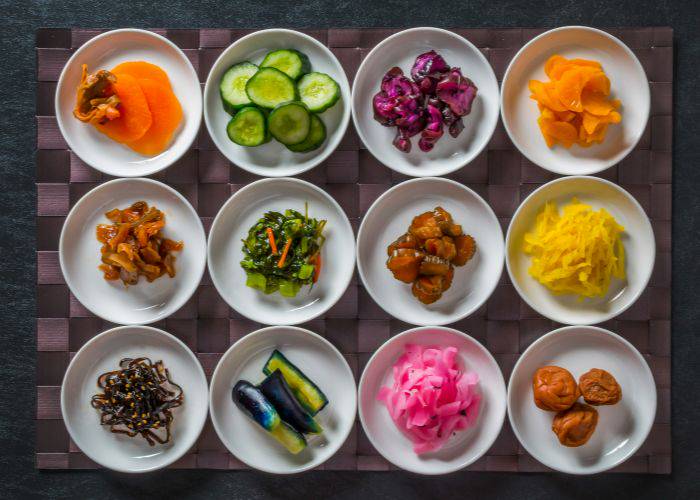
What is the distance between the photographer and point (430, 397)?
2209 mm

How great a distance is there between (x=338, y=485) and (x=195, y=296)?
875 mm

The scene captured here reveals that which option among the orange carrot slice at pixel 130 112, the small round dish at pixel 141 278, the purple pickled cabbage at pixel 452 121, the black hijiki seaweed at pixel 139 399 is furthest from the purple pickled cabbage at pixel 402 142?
the black hijiki seaweed at pixel 139 399

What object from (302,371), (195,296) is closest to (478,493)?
(302,371)

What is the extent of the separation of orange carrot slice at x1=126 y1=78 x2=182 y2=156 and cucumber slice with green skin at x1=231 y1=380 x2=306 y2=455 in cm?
91

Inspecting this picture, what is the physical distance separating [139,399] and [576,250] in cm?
158

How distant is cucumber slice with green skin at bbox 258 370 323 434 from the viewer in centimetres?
228

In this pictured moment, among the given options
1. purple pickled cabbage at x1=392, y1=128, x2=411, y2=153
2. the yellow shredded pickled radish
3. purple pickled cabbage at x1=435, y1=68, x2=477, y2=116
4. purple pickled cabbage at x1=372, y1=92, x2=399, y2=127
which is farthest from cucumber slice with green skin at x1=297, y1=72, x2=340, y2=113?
the yellow shredded pickled radish

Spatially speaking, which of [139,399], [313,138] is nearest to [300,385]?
[139,399]

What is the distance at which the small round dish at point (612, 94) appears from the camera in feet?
7.64

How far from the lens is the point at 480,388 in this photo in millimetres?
2375

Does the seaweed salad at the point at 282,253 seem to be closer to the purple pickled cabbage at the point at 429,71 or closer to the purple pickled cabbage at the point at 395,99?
the purple pickled cabbage at the point at 395,99

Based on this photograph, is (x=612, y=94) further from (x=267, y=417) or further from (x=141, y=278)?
(x=141, y=278)

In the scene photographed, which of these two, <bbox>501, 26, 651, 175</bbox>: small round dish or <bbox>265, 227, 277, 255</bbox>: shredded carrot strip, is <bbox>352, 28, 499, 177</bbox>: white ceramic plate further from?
<bbox>265, 227, 277, 255</bbox>: shredded carrot strip

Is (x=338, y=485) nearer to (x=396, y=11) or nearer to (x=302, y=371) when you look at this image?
(x=302, y=371)
